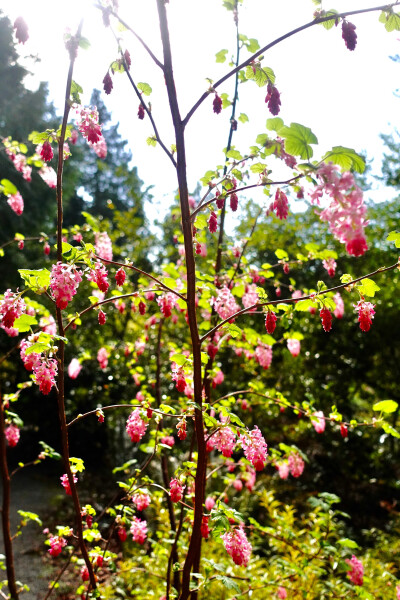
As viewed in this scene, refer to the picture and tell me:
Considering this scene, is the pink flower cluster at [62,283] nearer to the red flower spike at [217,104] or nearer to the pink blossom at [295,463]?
the red flower spike at [217,104]

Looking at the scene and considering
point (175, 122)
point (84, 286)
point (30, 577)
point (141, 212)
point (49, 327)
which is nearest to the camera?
point (175, 122)

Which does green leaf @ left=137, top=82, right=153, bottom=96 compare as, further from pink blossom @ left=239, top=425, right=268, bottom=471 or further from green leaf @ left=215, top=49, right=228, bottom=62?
pink blossom @ left=239, top=425, right=268, bottom=471

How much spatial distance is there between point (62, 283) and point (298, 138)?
866 millimetres

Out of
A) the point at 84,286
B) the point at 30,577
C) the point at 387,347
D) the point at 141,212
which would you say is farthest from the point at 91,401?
the point at 387,347

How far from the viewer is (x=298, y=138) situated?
101cm

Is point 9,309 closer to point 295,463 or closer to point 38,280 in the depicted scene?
point 38,280

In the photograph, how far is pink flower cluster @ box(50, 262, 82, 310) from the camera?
138 cm

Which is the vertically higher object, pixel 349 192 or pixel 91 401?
pixel 91 401

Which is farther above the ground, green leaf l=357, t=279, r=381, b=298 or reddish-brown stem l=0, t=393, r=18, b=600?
green leaf l=357, t=279, r=381, b=298

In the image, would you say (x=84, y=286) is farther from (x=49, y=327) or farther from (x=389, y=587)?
(x=389, y=587)

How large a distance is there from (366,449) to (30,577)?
444 cm

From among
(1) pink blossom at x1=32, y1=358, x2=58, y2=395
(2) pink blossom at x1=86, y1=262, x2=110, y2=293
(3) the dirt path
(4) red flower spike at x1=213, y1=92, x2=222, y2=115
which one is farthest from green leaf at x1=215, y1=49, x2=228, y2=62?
(3) the dirt path

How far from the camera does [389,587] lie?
3080mm

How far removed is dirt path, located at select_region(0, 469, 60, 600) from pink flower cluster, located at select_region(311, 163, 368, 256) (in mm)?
4178
